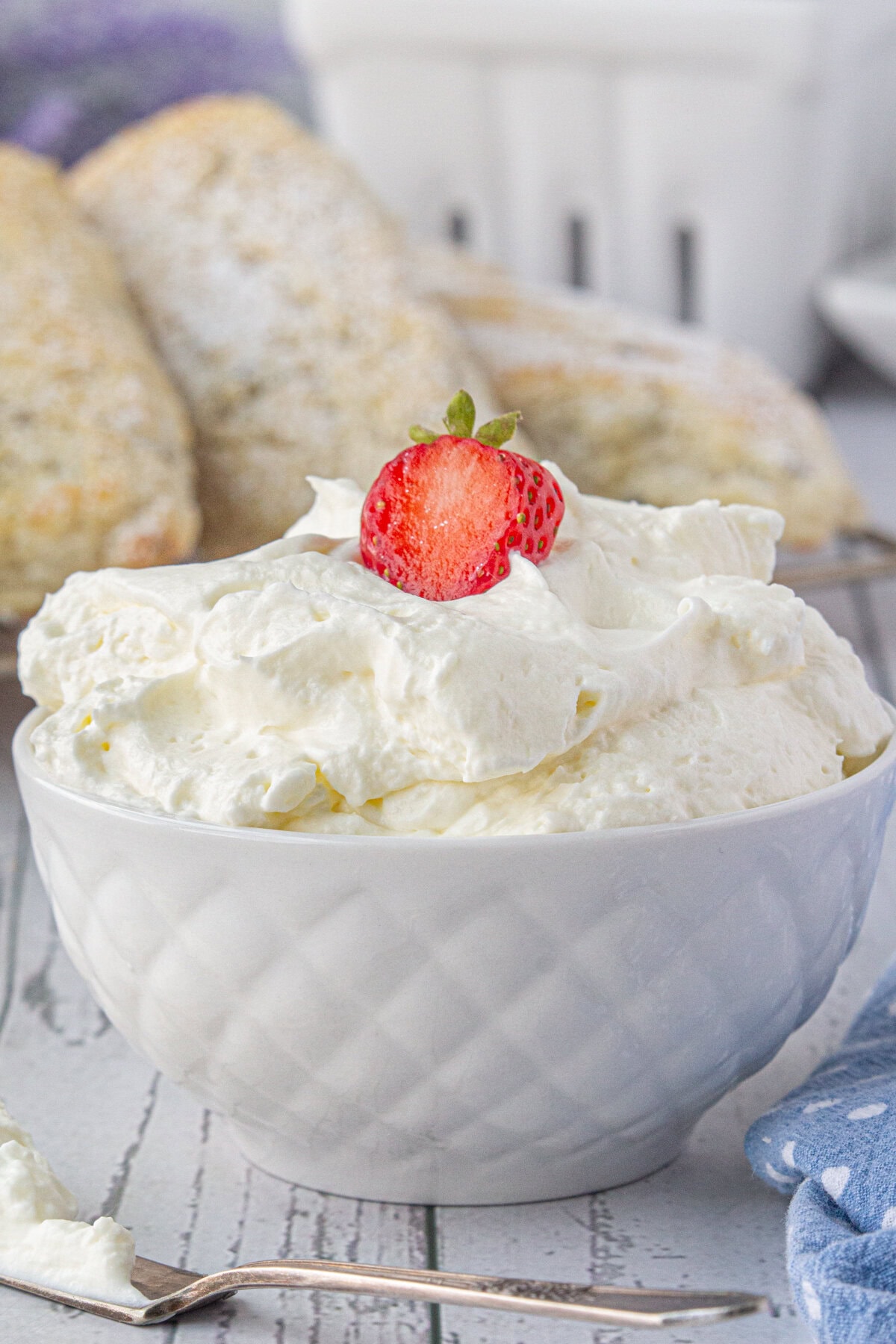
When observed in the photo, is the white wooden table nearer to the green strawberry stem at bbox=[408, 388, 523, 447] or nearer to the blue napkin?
the blue napkin

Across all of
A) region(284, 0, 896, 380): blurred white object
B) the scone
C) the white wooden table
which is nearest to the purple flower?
region(284, 0, 896, 380): blurred white object

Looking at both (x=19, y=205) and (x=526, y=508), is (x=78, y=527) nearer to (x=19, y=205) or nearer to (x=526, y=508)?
(x=19, y=205)

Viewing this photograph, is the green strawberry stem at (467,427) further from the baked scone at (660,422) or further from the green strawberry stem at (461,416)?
the baked scone at (660,422)

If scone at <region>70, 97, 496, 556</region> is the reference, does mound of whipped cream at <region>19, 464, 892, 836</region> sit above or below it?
above

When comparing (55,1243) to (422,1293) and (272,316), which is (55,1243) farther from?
(272,316)

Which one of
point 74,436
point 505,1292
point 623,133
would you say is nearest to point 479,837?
point 505,1292

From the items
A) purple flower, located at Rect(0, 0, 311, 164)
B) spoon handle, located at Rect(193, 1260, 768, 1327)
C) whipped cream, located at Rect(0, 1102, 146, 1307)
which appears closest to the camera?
spoon handle, located at Rect(193, 1260, 768, 1327)
